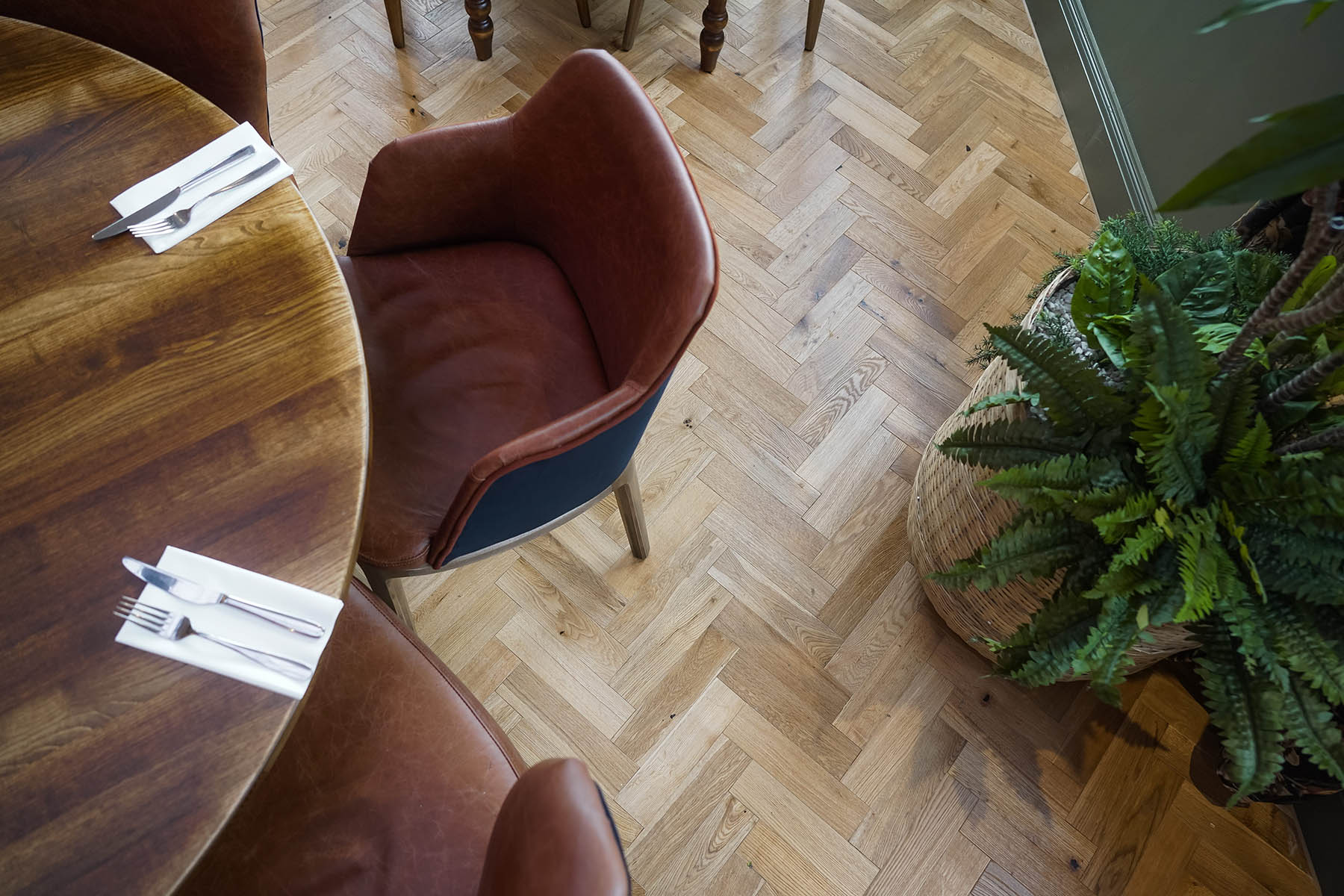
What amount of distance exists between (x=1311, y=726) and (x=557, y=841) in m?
0.90

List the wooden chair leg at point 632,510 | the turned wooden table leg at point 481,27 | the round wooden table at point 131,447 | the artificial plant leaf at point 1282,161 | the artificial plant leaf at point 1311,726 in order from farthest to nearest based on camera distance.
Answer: the turned wooden table leg at point 481,27
the wooden chair leg at point 632,510
the artificial plant leaf at point 1311,726
the round wooden table at point 131,447
the artificial plant leaf at point 1282,161

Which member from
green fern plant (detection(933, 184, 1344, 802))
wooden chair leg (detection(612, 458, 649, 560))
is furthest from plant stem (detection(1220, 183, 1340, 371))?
wooden chair leg (detection(612, 458, 649, 560))

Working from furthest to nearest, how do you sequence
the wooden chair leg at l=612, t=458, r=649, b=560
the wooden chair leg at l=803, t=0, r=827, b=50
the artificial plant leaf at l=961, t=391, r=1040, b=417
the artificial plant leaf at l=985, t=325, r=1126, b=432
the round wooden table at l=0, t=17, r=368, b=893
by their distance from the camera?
the wooden chair leg at l=803, t=0, r=827, b=50 < the wooden chair leg at l=612, t=458, r=649, b=560 < the artificial plant leaf at l=961, t=391, r=1040, b=417 < the artificial plant leaf at l=985, t=325, r=1126, b=432 < the round wooden table at l=0, t=17, r=368, b=893

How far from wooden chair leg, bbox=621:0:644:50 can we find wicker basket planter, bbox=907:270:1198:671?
1.38 meters

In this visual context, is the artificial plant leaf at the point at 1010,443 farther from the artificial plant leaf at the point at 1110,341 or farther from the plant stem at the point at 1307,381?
the plant stem at the point at 1307,381

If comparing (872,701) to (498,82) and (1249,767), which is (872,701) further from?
(498,82)

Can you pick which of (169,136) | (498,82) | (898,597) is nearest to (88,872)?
(169,136)

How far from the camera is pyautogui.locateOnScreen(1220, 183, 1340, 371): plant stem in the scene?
855 mm

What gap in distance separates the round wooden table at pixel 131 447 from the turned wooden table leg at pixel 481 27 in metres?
1.18

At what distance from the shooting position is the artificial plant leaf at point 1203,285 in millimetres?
1217

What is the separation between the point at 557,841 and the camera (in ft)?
2.50

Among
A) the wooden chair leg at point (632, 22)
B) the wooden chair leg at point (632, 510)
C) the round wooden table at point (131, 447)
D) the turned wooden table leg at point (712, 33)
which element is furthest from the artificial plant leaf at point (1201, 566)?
the wooden chair leg at point (632, 22)

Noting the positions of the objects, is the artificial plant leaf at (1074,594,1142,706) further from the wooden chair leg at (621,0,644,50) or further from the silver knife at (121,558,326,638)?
the wooden chair leg at (621,0,644,50)

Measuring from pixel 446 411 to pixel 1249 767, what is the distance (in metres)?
1.13
